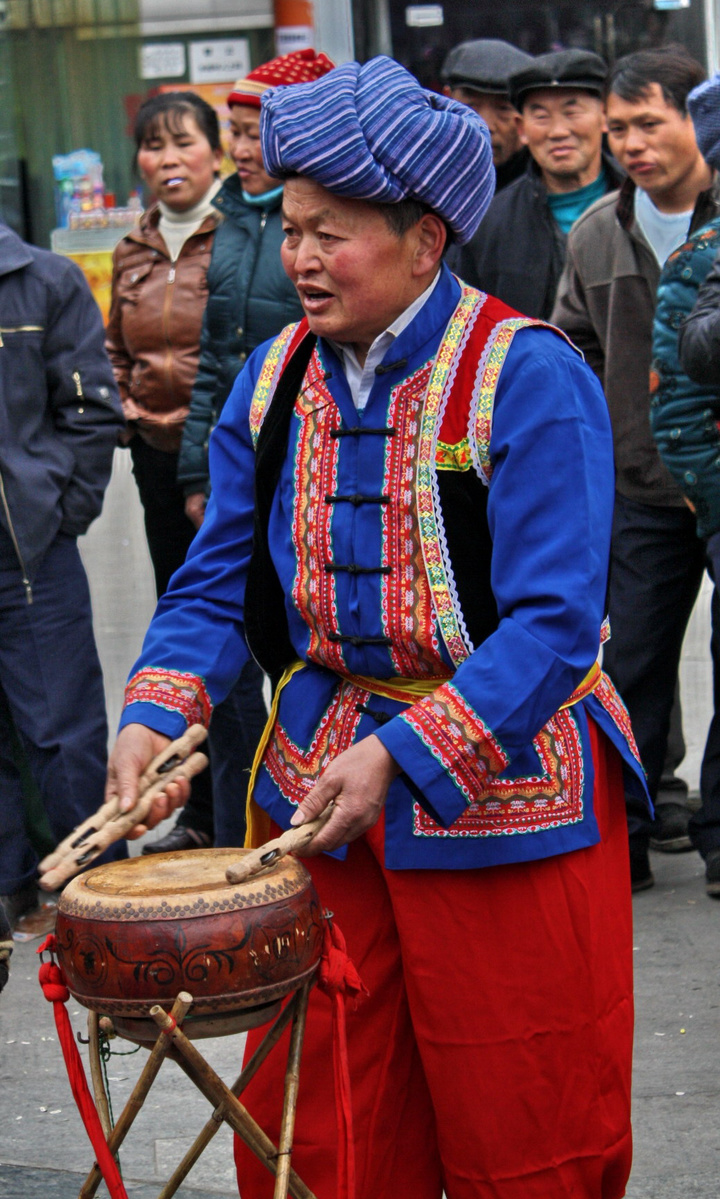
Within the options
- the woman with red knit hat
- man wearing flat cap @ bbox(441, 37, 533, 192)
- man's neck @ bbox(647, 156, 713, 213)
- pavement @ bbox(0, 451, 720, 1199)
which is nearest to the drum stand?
pavement @ bbox(0, 451, 720, 1199)

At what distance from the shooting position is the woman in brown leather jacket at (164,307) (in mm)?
5379

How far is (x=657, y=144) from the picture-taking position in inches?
→ 185

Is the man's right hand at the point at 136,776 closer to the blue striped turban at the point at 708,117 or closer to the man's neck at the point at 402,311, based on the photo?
the man's neck at the point at 402,311

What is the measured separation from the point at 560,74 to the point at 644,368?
116cm

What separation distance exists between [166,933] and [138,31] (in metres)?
8.60

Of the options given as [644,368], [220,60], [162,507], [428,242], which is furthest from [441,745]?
[220,60]

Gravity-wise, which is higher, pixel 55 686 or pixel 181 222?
pixel 181 222

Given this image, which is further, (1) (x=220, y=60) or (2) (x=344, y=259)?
(1) (x=220, y=60)

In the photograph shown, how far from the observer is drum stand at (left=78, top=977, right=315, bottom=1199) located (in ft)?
6.73

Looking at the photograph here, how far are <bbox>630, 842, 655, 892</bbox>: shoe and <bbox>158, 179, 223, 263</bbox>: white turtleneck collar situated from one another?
7.71 feet

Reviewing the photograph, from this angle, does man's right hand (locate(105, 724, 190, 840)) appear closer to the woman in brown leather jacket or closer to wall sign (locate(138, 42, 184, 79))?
the woman in brown leather jacket

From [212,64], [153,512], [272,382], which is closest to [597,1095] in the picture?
[272,382]

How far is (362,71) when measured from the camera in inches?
93.6

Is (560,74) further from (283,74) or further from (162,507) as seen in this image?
(162,507)
